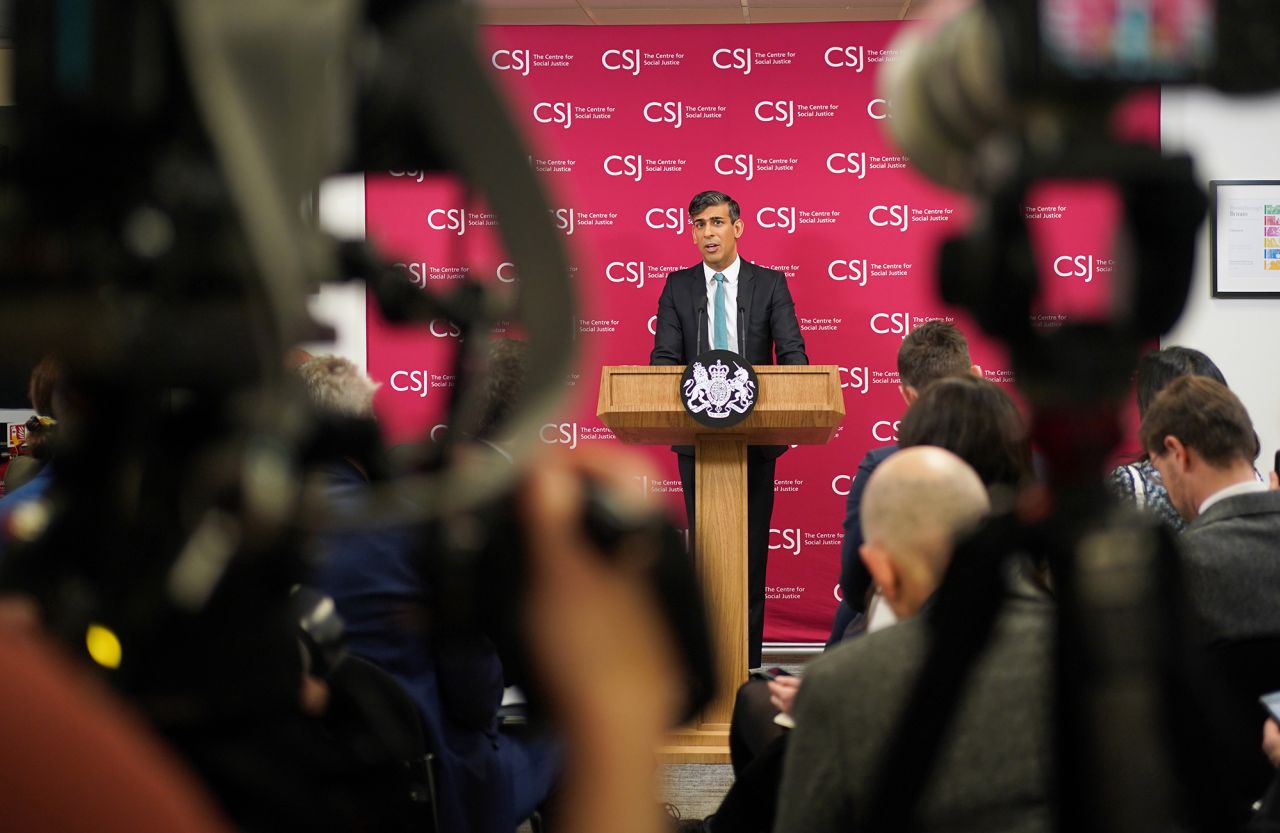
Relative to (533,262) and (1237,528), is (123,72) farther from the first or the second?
(1237,528)

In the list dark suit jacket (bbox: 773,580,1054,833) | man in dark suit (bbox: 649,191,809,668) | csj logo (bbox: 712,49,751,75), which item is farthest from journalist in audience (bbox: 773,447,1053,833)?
csj logo (bbox: 712,49,751,75)

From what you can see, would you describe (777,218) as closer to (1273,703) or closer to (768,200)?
(768,200)

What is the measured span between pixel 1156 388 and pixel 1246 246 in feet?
10.1

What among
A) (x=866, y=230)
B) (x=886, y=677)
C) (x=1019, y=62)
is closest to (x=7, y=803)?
(x=1019, y=62)

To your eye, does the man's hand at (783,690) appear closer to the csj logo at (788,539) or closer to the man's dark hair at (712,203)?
the man's dark hair at (712,203)

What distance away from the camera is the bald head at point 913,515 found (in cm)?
154

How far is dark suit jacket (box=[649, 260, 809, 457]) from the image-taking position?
5.43 meters

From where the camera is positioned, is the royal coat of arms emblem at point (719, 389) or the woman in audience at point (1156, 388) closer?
the woman in audience at point (1156, 388)

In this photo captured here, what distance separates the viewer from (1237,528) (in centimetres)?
213

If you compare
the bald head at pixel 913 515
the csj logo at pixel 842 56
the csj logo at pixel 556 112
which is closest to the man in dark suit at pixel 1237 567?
the bald head at pixel 913 515

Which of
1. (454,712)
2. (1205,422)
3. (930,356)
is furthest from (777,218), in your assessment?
(454,712)

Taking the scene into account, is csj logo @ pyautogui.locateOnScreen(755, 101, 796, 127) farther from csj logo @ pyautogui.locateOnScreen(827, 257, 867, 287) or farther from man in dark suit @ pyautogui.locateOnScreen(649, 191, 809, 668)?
man in dark suit @ pyautogui.locateOnScreen(649, 191, 809, 668)

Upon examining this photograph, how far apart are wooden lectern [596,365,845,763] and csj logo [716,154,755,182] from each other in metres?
2.59

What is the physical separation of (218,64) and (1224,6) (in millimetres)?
332
